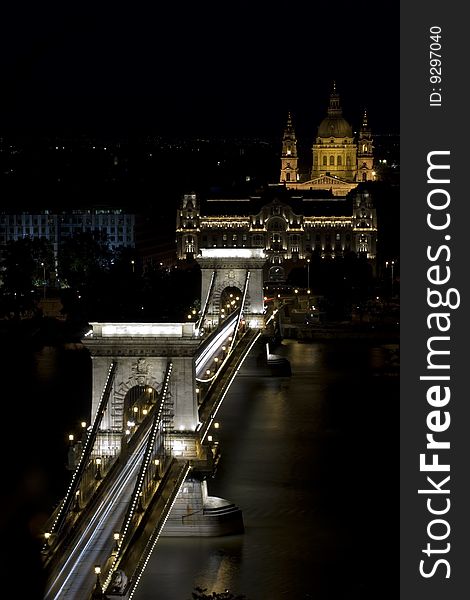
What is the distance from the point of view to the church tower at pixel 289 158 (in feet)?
311

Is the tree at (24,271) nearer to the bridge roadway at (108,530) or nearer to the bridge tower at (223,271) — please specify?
the bridge tower at (223,271)

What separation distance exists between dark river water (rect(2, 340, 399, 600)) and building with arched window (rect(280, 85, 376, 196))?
43.6 metres

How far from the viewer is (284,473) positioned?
30609 mm

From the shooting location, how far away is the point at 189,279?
65.5 m

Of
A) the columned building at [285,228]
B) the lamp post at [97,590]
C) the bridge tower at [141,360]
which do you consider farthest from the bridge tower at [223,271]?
the columned building at [285,228]

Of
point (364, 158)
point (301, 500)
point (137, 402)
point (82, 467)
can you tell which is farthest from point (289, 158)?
point (82, 467)

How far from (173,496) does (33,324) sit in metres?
35.8

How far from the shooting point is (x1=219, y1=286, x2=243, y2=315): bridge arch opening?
51406 mm

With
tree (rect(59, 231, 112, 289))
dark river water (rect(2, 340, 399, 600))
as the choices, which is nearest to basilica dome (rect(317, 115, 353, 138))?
tree (rect(59, 231, 112, 289))

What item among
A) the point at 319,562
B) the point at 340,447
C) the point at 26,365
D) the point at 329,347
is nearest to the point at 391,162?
the point at 329,347

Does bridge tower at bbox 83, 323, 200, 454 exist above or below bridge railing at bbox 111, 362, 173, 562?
above

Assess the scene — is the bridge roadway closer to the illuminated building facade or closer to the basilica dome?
the illuminated building facade

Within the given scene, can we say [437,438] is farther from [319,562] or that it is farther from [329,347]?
[329,347]

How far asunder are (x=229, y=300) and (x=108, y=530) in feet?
119
